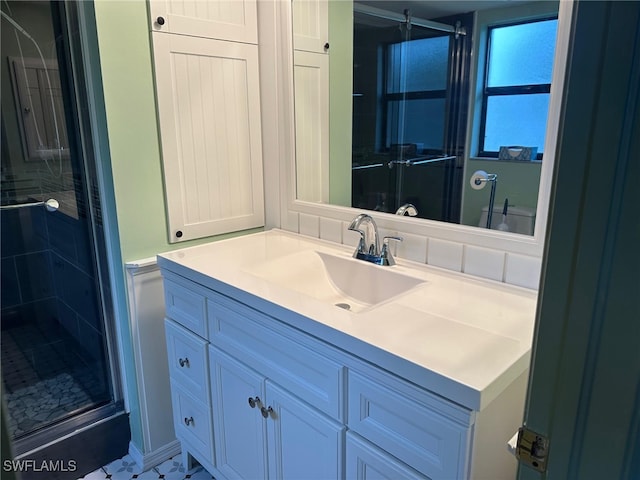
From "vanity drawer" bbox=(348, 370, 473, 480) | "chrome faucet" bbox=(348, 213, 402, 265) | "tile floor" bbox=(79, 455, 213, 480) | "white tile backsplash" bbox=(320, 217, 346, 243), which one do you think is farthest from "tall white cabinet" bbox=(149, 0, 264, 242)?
"vanity drawer" bbox=(348, 370, 473, 480)

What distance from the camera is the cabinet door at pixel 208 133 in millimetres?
1581

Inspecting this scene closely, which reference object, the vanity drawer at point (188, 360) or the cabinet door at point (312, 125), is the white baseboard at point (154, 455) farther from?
the cabinet door at point (312, 125)

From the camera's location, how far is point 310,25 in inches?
66.4

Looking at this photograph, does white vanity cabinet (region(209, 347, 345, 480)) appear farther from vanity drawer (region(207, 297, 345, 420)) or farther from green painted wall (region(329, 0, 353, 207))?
green painted wall (region(329, 0, 353, 207))

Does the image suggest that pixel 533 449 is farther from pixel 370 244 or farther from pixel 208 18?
pixel 208 18

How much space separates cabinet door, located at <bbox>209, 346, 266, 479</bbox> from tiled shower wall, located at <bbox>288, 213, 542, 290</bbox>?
60cm

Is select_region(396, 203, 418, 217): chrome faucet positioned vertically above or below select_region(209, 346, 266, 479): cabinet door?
above

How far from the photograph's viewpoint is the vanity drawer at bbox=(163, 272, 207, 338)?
1.42 meters

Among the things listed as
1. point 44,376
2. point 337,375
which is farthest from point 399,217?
point 44,376

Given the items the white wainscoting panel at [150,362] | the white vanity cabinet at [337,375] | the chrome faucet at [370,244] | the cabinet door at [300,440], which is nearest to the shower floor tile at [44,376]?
the white wainscoting panel at [150,362]

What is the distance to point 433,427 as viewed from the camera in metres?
0.85

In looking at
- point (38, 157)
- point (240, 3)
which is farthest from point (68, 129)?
point (240, 3)

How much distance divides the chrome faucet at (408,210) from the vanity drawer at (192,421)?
2.98 feet

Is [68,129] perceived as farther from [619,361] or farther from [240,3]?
[619,361]
